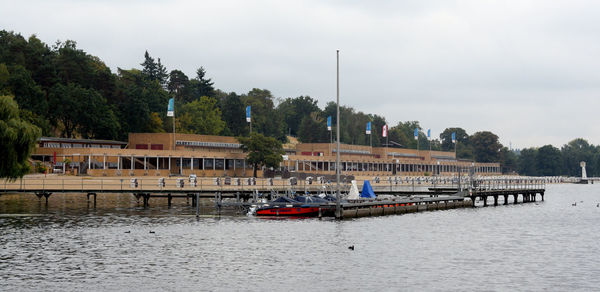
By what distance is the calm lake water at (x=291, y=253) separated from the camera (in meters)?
36.1

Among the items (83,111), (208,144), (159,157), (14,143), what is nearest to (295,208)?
(14,143)

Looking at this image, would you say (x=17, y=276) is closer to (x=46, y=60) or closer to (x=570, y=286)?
(x=570, y=286)

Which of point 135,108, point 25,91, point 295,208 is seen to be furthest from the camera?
point 135,108

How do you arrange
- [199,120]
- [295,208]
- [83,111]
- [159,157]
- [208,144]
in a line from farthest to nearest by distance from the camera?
1. [199,120]
2. [208,144]
3. [83,111]
4. [159,157]
5. [295,208]

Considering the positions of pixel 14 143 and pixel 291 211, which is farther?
pixel 291 211

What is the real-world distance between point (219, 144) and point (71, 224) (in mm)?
97113

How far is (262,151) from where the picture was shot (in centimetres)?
14538

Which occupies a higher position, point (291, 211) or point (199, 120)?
point (199, 120)

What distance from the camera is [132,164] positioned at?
131 metres

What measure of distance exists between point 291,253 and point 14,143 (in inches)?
1087

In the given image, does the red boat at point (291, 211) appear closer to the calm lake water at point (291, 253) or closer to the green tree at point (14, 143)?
the calm lake water at point (291, 253)

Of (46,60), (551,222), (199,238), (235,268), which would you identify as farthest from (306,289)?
(46,60)

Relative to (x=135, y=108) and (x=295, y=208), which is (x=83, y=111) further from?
(x=295, y=208)

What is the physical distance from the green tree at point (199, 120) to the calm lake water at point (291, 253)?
114m
